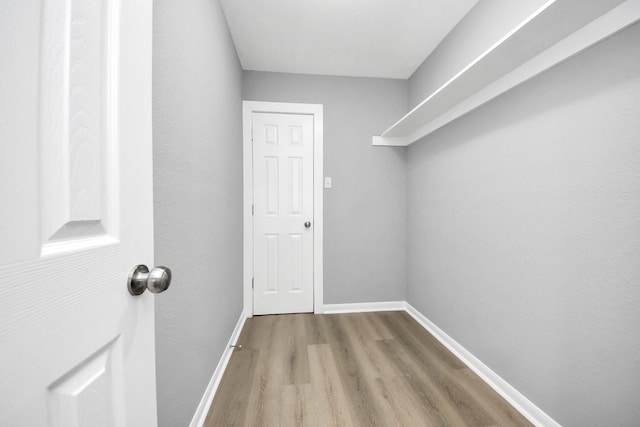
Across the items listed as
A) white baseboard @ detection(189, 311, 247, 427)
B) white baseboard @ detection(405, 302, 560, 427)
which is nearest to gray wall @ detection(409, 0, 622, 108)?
white baseboard @ detection(405, 302, 560, 427)

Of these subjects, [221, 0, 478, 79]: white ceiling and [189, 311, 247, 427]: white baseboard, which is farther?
[221, 0, 478, 79]: white ceiling

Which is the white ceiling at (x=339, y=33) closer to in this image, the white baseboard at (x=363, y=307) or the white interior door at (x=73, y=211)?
the white interior door at (x=73, y=211)

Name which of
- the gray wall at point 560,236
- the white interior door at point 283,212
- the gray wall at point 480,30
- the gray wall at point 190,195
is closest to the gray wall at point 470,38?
the gray wall at point 480,30

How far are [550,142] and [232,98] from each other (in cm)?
202

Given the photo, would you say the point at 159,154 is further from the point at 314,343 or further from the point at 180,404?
the point at 314,343

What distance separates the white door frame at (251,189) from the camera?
91.5 inches

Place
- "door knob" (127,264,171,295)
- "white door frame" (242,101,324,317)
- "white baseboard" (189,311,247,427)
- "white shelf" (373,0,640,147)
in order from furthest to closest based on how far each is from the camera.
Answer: "white door frame" (242,101,324,317) → "white baseboard" (189,311,247,427) → "white shelf" (373,0,640,147) → "door knob" (127,264,171,295)

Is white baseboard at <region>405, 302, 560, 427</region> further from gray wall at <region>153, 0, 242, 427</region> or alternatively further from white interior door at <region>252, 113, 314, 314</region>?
gray wall at <region>153, 0, 242, 427</region>

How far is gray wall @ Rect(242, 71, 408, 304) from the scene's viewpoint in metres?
2.44

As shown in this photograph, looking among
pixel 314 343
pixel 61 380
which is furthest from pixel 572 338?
pixel 61 380

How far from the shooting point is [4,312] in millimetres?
272

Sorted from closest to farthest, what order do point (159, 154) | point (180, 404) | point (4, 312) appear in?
point (4, 312) → point (159, 154) → point (180, 404)

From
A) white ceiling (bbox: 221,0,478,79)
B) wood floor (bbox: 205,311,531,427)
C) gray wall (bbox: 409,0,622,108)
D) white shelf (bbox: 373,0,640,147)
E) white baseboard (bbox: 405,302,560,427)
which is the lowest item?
wood floor (bbox: 205,311,531,427)

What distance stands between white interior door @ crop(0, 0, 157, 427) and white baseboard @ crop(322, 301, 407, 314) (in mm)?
2041
